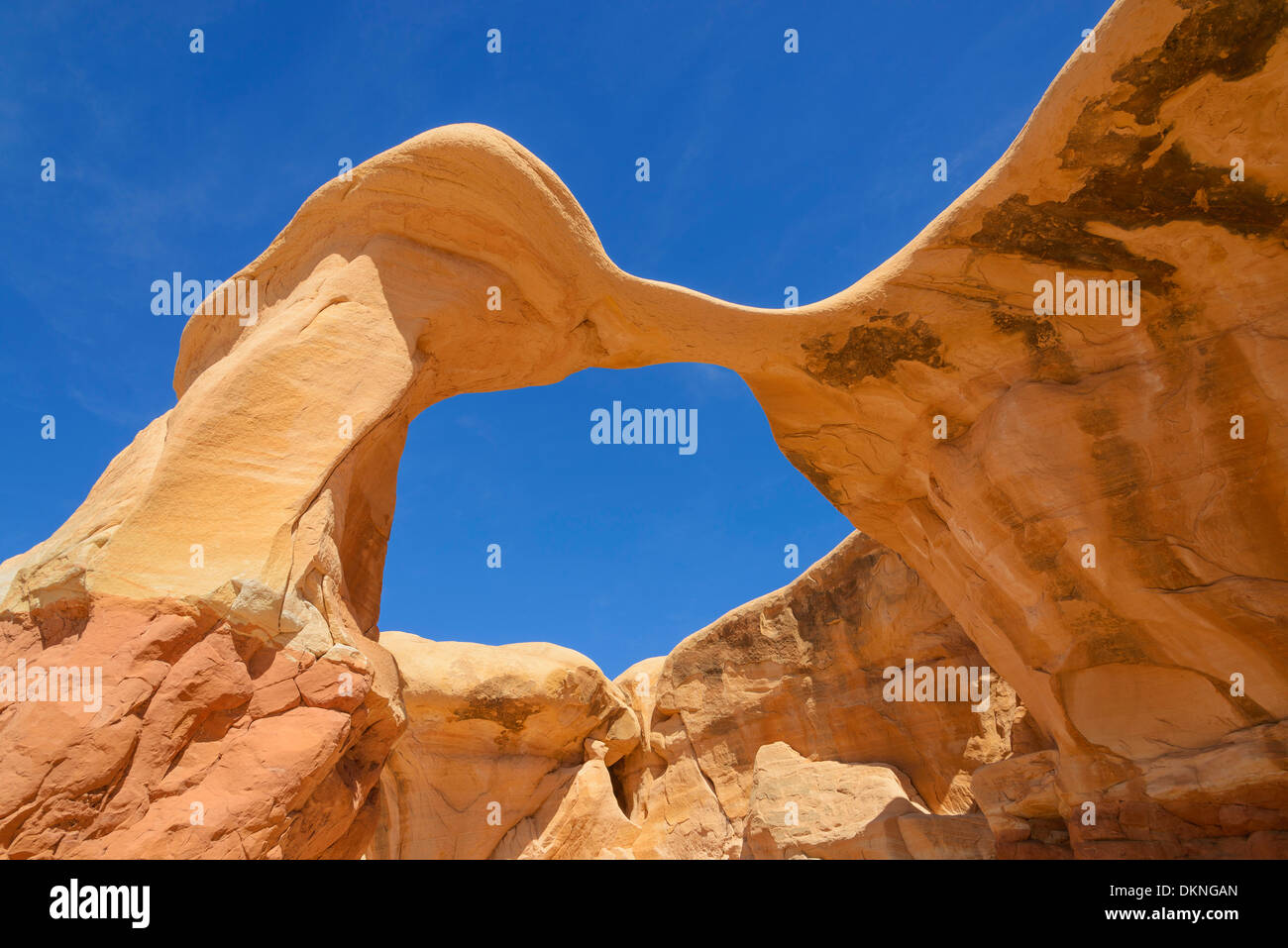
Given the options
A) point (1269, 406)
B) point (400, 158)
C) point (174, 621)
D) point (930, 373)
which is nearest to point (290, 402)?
point (174, 621)

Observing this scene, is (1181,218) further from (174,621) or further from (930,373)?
(174,621)

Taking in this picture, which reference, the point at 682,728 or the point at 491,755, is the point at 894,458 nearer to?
the point at 682,728

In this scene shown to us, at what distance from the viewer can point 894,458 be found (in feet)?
26.8

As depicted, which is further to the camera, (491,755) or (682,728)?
(682,728)

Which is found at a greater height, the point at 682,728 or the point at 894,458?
the point at 894,458

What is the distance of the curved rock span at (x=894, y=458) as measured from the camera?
15.9 feet

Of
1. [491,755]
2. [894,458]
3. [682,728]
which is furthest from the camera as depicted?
[682,728]

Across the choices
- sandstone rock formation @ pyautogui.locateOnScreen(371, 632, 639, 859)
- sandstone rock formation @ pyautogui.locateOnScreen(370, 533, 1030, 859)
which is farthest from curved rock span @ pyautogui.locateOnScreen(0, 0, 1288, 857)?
sandstone rock formation @ pyautogui.locateOnScreen(371, 632, 639, 859)

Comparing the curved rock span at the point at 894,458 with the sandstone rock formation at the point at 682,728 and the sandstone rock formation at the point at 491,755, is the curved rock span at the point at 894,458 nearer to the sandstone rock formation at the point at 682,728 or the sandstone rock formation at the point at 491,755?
the sandstone rock formation at the point at 682,728

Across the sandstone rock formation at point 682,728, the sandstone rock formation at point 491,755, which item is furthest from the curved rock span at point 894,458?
the sandstone rock formation at point 491,755

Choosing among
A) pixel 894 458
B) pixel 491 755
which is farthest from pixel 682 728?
pixel 894 458

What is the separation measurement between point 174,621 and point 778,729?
1033 centimetres

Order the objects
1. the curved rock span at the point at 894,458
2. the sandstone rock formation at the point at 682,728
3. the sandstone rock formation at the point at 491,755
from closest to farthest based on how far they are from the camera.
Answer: the curved rock span at the point at 894,458
the sandstone rock formation at the point at 682,728
the sandstone rock formation at the point at 491,755

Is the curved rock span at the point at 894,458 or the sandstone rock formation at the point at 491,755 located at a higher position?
the curved rock span at the point at 894,458
